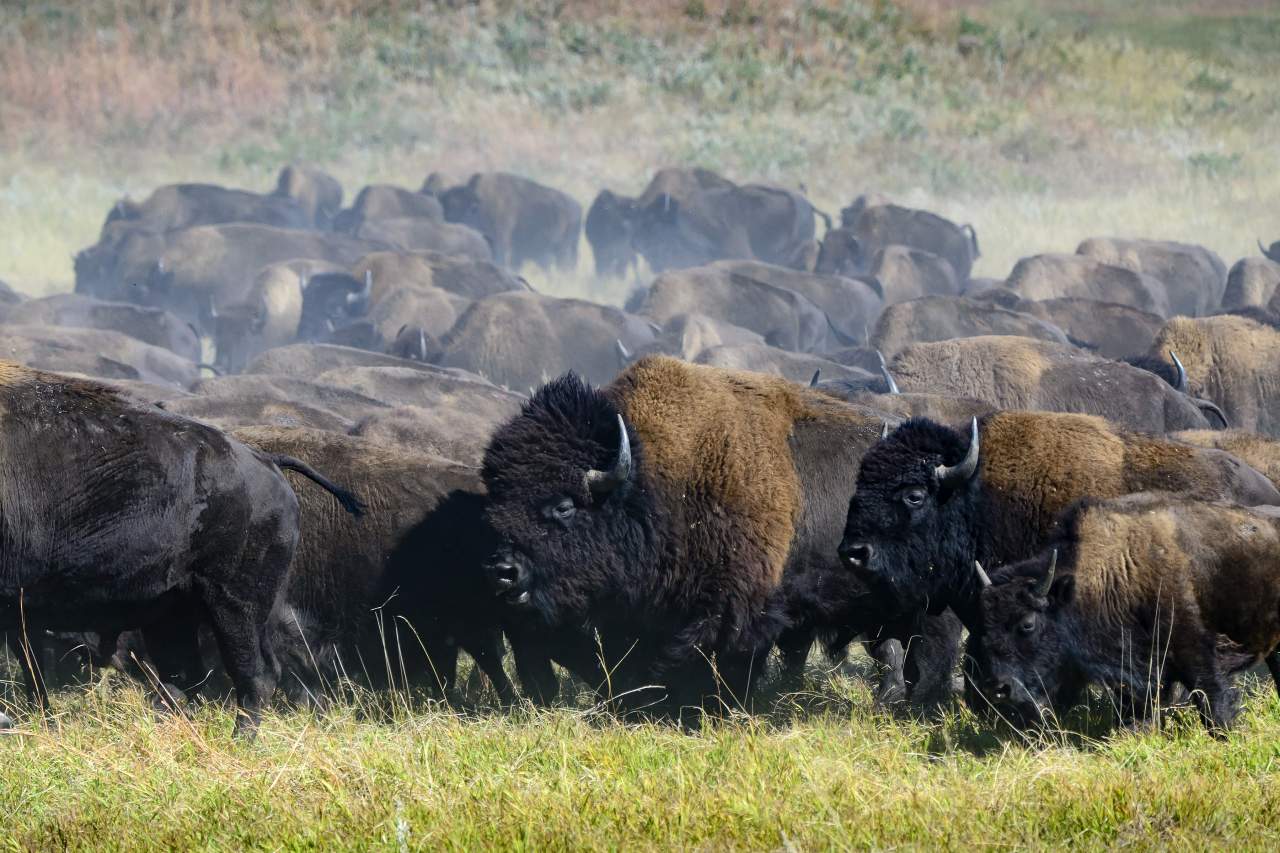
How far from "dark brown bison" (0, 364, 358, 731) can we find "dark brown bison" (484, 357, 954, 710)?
1101 mm

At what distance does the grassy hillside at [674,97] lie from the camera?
4631 centimetres

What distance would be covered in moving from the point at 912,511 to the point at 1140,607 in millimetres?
1142

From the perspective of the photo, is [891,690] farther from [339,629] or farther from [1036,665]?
[339,629]

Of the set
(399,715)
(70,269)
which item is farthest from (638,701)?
(70,269)

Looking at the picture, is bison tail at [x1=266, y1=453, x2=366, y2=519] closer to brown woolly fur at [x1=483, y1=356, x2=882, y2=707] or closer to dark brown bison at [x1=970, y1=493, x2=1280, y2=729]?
brown woolly fur at [x1=483, y1=356, x2=882, y2=707]

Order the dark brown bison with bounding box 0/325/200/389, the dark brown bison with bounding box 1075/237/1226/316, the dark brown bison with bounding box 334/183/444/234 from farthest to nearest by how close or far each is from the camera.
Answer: the dark brown bison with bounding box 334/183/444/234, the dark brown bison with bounding box 1075/237/1226/316, the dark brown bison with bounding box 0/325/200/389

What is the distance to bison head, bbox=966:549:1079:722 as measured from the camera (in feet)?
20.5

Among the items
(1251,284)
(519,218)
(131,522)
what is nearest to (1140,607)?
(131,522)

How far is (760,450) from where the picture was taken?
7445 millimetres

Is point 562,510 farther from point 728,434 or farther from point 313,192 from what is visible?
point 313,192

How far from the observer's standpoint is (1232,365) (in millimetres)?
14039

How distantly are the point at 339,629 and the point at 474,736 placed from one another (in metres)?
2.13

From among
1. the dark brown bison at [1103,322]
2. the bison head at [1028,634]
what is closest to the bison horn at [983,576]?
the bison head at [1028,634]

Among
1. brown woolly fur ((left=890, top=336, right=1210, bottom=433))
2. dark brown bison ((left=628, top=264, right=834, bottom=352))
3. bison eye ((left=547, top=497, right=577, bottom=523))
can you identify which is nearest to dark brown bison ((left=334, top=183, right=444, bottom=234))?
dark brown bison ((left=628, top=264, right=834, bottom=352))
